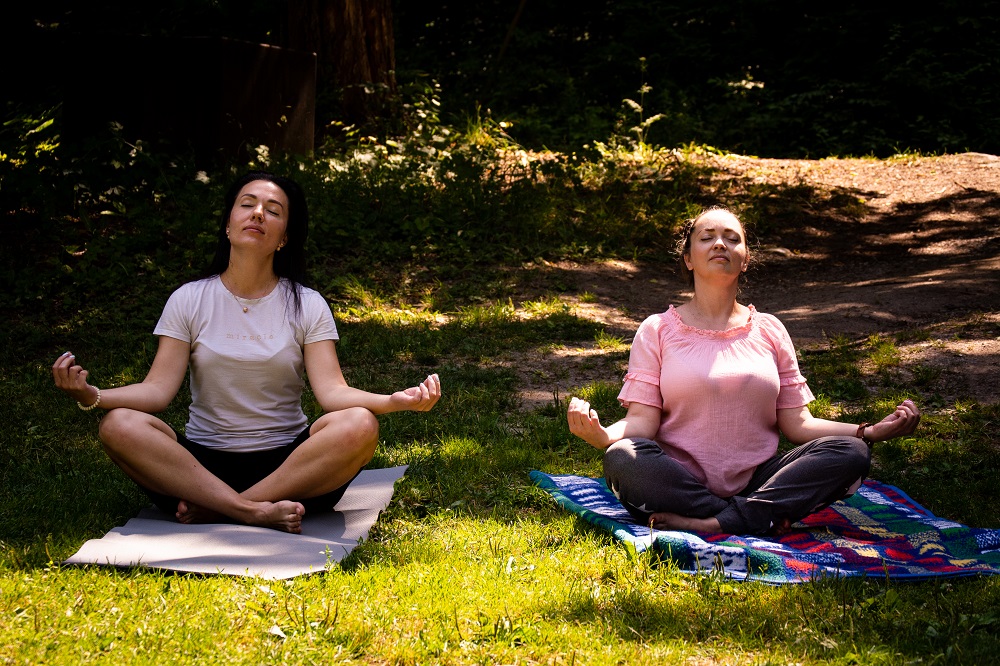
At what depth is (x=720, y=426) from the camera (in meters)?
3.83

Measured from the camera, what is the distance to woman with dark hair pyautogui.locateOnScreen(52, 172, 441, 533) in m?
3.65

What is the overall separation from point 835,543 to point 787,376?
689 mm

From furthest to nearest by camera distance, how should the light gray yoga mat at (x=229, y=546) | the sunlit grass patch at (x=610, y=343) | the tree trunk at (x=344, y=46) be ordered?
1. the tree trunk at (x=344, y=46)
2. the sunlit grass patch at (x=610, y=343)
3. the light gray yoga mat at (x=229, y=546)

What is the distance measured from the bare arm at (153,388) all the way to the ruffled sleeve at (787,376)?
7.69 ft

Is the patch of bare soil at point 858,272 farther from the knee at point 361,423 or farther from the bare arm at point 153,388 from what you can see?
the bare arm at point 153,388

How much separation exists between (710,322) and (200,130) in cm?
695

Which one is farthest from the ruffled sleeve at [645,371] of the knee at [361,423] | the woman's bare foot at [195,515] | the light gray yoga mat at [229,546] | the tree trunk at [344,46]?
the tree trunk at [344,46]

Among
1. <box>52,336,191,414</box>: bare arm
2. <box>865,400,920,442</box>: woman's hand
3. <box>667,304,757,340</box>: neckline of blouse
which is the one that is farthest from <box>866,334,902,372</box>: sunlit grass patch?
<box>52,336,191,414</box>: bare arm

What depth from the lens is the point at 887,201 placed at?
1117 cm

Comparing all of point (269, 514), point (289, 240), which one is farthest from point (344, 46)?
point (269, 514)

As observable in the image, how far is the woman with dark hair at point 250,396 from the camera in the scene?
365 centimetres

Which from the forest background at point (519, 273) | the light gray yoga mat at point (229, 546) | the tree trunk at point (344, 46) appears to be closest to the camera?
the forest background at point (519, 273)

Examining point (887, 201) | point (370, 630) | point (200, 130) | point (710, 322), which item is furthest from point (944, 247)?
point (370, 630)

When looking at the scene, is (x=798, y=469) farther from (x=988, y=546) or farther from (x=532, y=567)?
(x=532, y=567)
